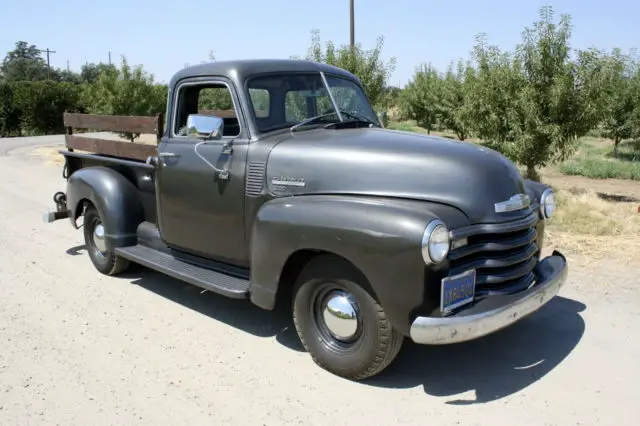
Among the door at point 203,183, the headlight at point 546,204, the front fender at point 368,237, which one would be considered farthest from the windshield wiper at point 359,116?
the headlight at point 546,204

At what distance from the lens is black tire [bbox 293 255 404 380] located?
3223 millimetres

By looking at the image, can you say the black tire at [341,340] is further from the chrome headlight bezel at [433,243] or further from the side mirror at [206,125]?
the side mirror at [206,125]

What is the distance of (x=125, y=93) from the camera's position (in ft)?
59.8

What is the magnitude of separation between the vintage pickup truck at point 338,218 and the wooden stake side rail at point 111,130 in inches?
43.1

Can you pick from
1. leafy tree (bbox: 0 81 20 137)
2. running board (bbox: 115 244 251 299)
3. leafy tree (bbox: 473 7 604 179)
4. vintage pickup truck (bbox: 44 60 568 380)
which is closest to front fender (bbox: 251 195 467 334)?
vintage pickup truck (bbox: 44 60 568 380)

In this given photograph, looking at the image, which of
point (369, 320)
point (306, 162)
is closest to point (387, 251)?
point (369, 320)

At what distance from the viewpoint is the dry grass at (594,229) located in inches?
245

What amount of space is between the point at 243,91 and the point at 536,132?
25.4 feet

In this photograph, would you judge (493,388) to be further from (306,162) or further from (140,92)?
(140,92)

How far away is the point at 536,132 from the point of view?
10.4 metres

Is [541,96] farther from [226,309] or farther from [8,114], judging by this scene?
[8,114]

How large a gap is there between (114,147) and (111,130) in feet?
2.05

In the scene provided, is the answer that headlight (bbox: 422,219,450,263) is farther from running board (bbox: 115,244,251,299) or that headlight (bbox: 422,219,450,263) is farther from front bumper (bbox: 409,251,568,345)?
running board (bbox: 115,244,251,299)

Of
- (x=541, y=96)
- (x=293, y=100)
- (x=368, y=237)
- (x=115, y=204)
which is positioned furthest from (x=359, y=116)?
(x=541, y=96)
